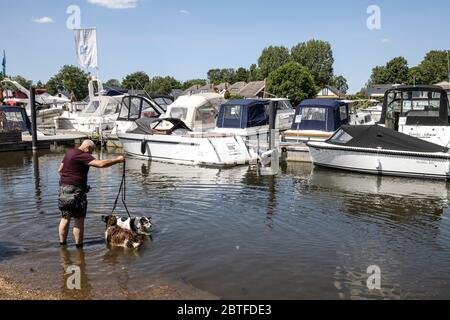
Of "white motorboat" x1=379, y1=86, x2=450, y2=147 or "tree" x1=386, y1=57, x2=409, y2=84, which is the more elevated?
"tree" x1=386, y1=57, x2=409, y2=84

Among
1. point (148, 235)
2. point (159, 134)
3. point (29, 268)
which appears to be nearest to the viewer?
point (29, 268)

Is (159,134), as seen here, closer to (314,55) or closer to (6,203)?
(6,203)

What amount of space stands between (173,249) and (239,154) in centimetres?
1033

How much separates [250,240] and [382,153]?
29.5ft

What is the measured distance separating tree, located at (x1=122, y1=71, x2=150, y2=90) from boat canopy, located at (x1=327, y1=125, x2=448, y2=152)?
93.8 meters

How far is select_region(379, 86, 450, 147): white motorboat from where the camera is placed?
17203mm

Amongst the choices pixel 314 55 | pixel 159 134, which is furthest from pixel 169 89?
pixel 159 134

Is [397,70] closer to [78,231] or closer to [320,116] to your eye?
[320,116]

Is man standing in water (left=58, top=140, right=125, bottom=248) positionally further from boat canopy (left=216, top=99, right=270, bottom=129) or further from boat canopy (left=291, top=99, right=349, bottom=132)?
boat canopy (left=291, top=99, right=349, bottom=132)

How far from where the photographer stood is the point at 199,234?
9.01 m

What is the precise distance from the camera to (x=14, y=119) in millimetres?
26859

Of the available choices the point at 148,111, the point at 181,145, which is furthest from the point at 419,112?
the point at 148,111

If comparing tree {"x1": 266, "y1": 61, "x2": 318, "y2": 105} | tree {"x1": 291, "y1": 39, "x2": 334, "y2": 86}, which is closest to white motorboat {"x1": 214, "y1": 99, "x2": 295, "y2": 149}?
tree {"x1": 266, "y1": 61, "x2": 318, "y2": 105}

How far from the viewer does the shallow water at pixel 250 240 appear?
6.65 m
